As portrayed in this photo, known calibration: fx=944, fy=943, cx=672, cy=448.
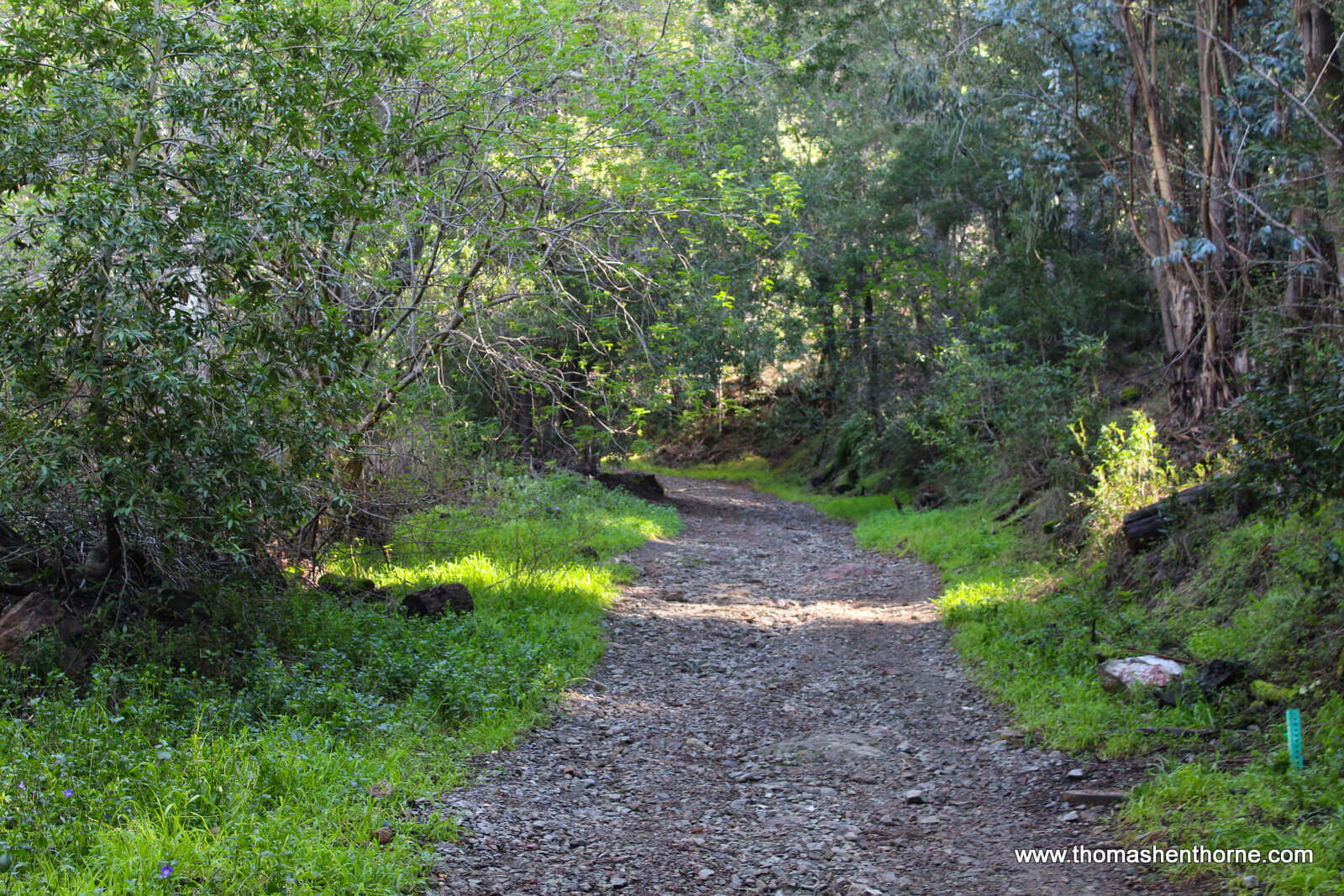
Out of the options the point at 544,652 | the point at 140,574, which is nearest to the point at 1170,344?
the point at 544,652

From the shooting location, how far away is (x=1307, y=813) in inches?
159

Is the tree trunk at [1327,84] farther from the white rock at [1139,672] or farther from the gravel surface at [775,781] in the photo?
the gravel surface at [775,781]

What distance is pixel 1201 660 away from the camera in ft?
20.2

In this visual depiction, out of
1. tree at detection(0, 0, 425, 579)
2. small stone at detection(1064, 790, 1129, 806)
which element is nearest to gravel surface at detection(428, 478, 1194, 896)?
small stone at detection(1064, 790, 1129, 806)

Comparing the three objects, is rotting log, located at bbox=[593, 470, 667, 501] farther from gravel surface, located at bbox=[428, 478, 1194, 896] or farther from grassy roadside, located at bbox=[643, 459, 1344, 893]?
grassy roadside, located at bbox=[643, 459, 1344, 893]

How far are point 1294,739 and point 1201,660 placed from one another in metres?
1.83

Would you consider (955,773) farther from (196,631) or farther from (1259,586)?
(196,631)

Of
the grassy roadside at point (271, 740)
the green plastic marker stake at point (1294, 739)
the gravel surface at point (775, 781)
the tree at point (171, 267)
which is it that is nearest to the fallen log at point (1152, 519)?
the gravel surface at point (775, 781)

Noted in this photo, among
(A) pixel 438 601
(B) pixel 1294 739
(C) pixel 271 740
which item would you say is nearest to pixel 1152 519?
(B) pixel 1294 739

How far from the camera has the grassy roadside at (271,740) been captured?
11.8ft

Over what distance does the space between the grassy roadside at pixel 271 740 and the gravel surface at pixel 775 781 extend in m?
0.32

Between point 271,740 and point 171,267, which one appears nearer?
point 271,740

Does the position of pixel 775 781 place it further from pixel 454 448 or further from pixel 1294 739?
pixel 454 448

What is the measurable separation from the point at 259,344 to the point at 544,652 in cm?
295
